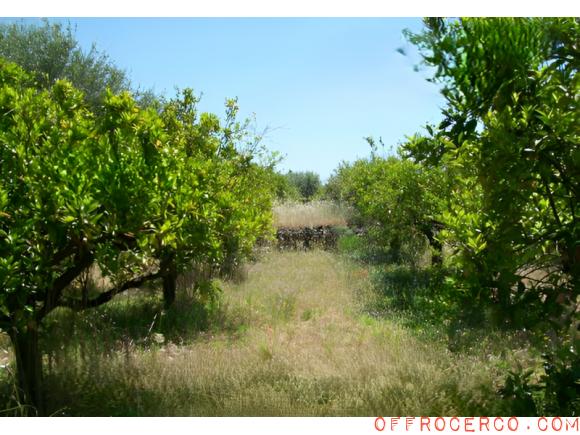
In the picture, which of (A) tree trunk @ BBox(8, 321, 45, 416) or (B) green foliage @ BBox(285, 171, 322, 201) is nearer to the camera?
(A) tree trunk @ BBox(8, 321, 45, 416)

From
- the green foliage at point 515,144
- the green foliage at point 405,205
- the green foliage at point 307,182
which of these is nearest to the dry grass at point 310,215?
the green foliage at point 405,205

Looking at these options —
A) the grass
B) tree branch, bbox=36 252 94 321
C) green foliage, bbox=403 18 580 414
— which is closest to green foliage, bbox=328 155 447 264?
the grass

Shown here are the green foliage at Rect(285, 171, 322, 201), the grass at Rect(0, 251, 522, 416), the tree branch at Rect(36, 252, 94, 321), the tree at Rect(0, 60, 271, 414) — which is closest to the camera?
the tree at Rect(0, 60, 271, 414)

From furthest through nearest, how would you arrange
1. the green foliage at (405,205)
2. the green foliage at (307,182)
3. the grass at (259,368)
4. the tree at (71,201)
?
the green foliage at (307,182) → the green foliage at (405,205) → the grass at (259,368) → the tree at (71,201)

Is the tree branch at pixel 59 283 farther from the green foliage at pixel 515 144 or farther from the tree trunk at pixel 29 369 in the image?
the green foliage at pixel 515 144

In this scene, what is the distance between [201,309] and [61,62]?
446 inches

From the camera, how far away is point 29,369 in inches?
144

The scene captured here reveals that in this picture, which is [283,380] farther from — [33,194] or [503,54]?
[503,54]

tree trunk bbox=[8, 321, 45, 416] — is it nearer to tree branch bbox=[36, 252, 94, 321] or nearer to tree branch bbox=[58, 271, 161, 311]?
tree branch bbox=[36, 252, 94, 321]

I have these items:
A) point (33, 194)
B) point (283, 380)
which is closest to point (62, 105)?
point (33, 194)

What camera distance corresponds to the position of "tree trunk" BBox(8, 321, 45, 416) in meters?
3.64

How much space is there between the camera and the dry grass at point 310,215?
51.1 feet

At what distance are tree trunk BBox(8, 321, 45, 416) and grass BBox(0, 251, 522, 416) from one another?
20 centimetres

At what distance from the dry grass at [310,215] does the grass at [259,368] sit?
8794 millimetres
